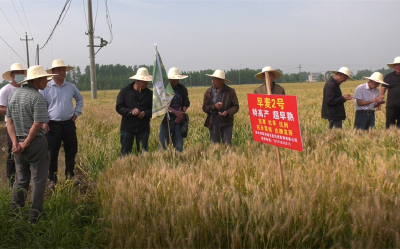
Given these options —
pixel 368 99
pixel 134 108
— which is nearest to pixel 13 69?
pixel 134 108

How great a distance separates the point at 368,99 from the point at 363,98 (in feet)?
0.35

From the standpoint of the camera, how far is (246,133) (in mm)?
6957

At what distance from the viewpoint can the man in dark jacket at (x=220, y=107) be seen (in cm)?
595

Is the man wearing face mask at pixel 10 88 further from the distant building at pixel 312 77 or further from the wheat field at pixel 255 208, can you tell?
the distant building at pixel 312 77

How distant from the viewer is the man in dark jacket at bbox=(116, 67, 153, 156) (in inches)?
218

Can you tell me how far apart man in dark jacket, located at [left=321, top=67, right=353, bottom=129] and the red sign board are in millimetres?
3354

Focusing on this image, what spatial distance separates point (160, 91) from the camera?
18.2 feet

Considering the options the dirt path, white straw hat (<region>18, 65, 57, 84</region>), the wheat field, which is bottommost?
the dirt path

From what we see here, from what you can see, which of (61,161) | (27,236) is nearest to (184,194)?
(27,236)

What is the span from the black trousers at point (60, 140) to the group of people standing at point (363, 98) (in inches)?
183

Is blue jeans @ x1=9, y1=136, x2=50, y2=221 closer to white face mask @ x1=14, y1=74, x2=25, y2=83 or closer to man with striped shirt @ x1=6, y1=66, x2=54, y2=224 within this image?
man with striped shirt @ x1=6, y1=66, x2=54, y2=224

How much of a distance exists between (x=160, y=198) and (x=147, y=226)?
1.63ft

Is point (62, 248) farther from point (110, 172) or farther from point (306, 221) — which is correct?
point (306, 221)

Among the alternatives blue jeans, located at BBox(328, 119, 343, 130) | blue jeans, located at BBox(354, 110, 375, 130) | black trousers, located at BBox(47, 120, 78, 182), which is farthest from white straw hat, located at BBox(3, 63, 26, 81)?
blue jeans, located at BBox(354, 110, 375, 130)
